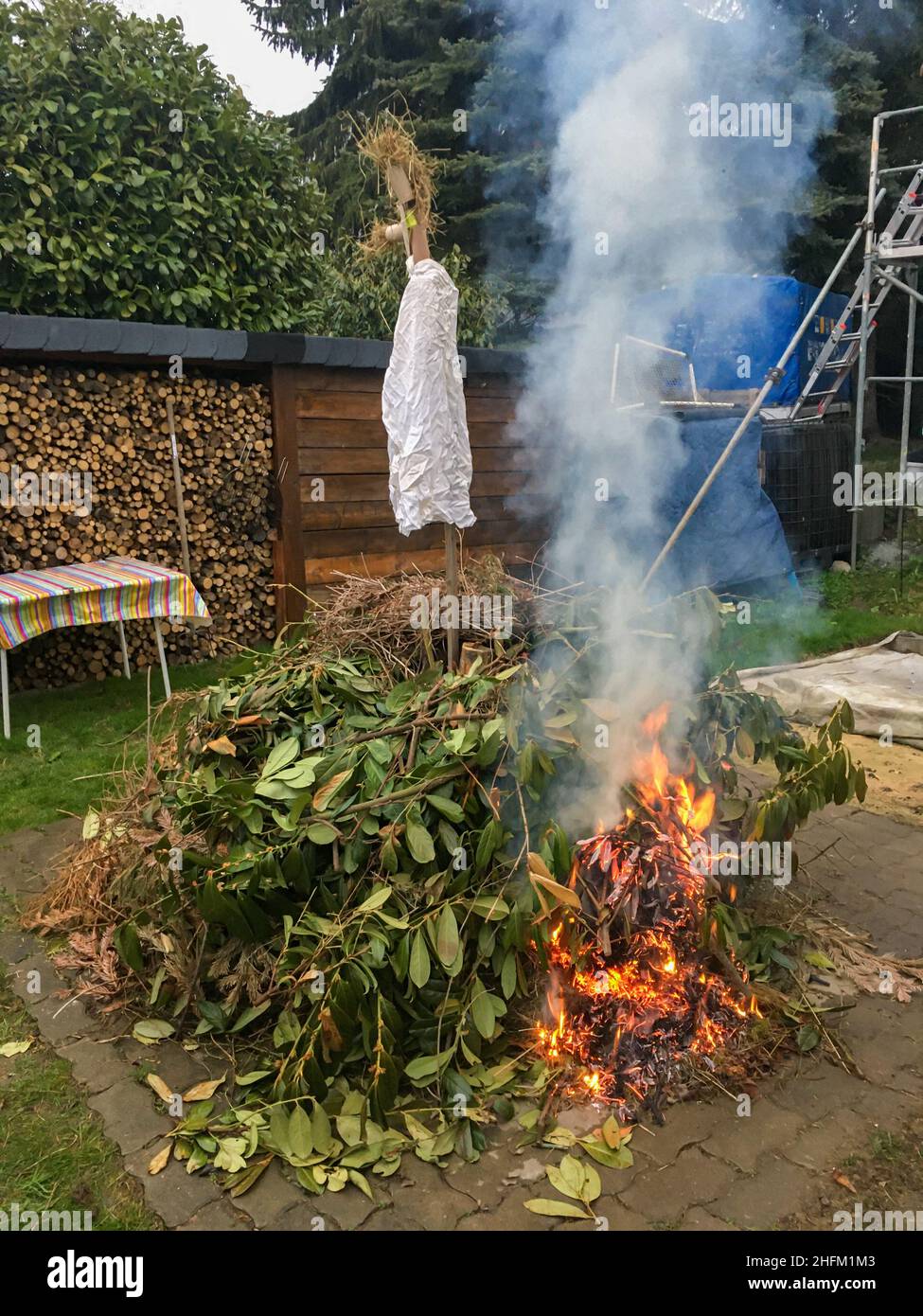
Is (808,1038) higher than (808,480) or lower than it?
lower

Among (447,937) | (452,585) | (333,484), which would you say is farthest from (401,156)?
(333,484)

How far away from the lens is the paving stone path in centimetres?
230

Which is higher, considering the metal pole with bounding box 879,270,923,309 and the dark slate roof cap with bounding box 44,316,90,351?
the metal pole with bounding box 879,270,923,309

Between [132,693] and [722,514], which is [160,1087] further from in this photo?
[722,514]

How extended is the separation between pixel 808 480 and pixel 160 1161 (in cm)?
869

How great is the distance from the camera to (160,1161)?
97.3 inches

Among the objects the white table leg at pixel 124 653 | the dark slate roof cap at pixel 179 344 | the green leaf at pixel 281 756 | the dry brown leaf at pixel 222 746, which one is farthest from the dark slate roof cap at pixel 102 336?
the green leaf at pixel 281 756

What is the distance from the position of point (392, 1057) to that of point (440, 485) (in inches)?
78.8

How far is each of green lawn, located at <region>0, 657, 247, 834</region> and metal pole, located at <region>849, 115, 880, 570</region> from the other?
21.2ft

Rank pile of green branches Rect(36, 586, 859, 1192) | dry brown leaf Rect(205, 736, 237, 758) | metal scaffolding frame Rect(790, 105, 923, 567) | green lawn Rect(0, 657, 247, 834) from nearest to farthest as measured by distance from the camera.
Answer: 1. pile of green branches Rect(36, 586, 859, 1192)
2. dry brown leaf Rect(205, 736, 237, 758)
3. green lawn Rect(0, 657, 247, 834)
4. metal scaffolding frame Rect(790, 105, 923, 567)

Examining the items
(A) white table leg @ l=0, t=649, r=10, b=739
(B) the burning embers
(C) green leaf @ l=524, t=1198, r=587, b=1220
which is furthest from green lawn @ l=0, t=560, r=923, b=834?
(C) green leaf @ l=524, t=1198, r=587, b=1220

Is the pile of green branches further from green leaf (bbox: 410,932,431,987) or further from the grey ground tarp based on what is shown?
the grey ground tarp

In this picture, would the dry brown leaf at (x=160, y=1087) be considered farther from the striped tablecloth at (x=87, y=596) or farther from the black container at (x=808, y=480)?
the black container at (x=808, y=480)
